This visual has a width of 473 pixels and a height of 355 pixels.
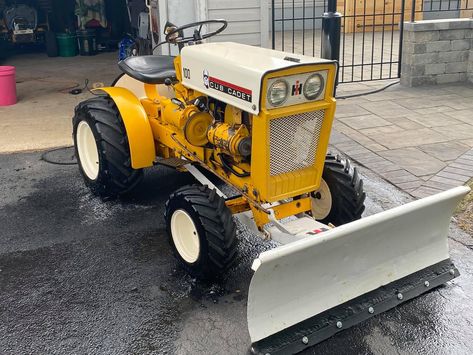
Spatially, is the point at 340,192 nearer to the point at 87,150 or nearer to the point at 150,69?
the point at 150,69

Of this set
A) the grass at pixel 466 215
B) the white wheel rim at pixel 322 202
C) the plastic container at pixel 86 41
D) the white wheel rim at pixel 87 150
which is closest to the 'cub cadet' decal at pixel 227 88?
the white wheel rim at pixel 322 202

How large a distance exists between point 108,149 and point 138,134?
0.26 meters

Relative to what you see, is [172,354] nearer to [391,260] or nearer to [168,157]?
[391,260]

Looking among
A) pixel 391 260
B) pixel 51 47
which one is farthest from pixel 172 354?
pixel 51 47

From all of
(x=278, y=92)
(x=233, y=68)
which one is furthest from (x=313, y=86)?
(x=233, y=68)

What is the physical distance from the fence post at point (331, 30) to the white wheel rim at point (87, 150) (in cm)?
326

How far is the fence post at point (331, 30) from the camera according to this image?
639 centimetres

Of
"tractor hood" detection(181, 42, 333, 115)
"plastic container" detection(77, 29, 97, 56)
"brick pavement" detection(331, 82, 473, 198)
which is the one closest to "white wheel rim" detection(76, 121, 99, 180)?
"tractor hood" detection(181, 42, 333, 115)

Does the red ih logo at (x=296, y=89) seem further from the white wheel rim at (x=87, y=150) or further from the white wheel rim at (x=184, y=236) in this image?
the white wheel rim at (x=87, y=150)

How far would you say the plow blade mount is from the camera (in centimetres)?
260

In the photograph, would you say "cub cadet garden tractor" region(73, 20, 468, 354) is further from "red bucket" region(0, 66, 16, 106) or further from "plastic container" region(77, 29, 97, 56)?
"plastic container" region(77, 29, 97, 56)

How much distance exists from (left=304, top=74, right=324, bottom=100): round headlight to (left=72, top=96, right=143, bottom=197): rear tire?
1692mm

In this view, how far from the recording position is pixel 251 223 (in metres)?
3.35

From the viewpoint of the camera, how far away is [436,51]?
7.97 m
